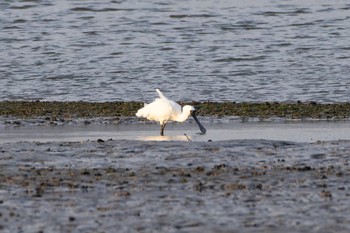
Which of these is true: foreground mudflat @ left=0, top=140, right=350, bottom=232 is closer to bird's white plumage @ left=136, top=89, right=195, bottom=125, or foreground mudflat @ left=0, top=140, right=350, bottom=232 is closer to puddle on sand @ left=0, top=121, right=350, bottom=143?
puddle on sand @ left=0, top=121, right=350, bottom=143

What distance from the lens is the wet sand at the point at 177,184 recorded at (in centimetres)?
912

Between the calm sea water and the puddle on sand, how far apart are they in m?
3.31

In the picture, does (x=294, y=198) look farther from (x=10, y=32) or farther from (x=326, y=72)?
(x=10, y=32)

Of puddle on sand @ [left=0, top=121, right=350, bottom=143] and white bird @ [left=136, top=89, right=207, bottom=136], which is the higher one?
white bird @ [left=136, top=89, right=207, bottom=136]

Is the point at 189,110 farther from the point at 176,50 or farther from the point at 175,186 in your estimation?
the point at 176,50

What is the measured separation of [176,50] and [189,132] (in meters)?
11.1

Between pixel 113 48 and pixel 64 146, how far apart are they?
14.0m

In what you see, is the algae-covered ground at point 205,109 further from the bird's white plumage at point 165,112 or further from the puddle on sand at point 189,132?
the bird's white plumage at point 165,112

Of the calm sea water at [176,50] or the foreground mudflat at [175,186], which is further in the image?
the calm sea water at [176,50]

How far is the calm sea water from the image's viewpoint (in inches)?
818

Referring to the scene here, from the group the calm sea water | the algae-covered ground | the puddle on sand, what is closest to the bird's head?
the puddle on sand

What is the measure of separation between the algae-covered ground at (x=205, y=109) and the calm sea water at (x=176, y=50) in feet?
4.47

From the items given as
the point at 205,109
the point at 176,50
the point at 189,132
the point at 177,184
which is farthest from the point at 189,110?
the point at 176,50

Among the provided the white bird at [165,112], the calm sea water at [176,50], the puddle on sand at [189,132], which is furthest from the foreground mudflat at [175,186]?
the calm sea water at [176,50]
